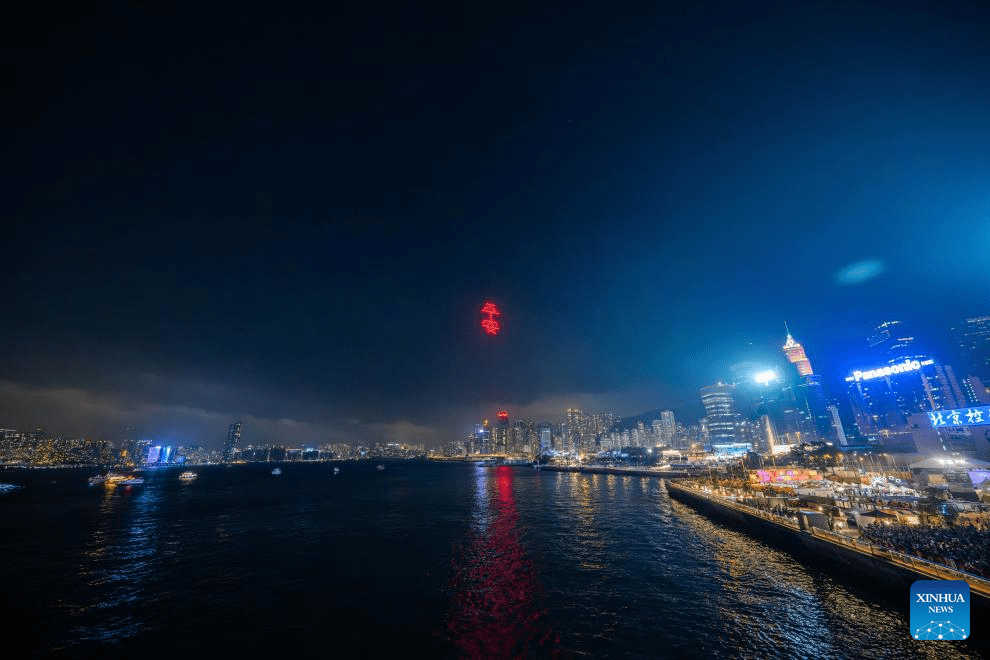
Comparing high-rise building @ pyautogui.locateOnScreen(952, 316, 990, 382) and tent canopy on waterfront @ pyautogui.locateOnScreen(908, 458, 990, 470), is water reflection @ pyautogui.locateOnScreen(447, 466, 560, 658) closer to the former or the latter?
tent canopy on waterfront @ pyautogui.locateOnScreen(908, 458, 990, 470)

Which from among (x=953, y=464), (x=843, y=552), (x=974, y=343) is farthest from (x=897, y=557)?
(x=974, y=343)

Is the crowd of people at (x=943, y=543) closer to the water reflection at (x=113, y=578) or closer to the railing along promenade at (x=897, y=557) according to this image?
the railing along promenade at (x=897, y=557)

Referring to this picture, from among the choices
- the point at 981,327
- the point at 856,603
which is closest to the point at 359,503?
the point at 856,603

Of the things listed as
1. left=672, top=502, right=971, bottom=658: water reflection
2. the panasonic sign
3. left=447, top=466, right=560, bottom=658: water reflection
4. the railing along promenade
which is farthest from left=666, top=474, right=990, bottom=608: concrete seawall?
the panasonic sign

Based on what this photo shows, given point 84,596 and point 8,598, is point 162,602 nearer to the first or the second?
point 84,596

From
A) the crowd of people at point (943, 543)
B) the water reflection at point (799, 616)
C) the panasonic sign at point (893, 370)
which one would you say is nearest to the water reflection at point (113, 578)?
the water reflection at point (799, 616)

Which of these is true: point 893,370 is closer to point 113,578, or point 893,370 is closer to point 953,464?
point 953,464
